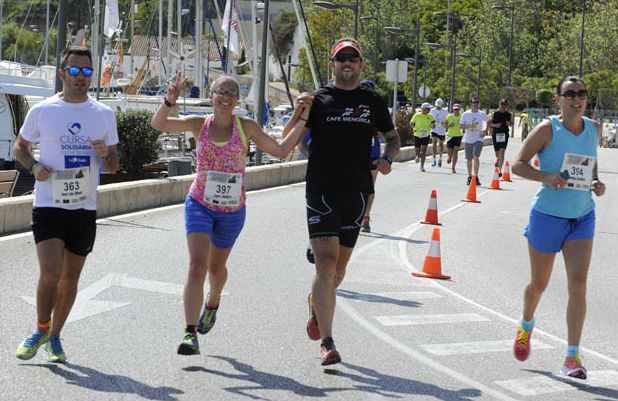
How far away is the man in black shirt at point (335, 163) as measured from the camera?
7844 mm

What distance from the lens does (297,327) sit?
930 centimetres

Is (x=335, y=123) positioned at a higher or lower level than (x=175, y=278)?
higher

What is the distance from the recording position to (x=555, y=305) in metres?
11.3

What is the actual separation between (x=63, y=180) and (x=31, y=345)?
3.40ft

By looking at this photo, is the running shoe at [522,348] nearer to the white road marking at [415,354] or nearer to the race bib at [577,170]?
the white road marking at [415,354]

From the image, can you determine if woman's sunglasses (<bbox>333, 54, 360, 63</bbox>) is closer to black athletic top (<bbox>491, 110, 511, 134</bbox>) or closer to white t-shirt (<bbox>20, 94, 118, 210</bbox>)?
white t-shirt (<bbox>20, 94, 118, 210</bbox>)

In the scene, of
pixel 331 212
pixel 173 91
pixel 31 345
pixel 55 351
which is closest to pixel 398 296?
pixel 331 212

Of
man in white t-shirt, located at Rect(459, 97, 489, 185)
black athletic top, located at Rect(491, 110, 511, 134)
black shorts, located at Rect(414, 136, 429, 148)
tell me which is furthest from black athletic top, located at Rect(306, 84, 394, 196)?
black shorts, located at Rect(414, 136, 429, 148)

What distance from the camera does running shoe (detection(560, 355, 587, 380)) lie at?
7.61 m

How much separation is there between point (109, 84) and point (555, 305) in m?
41.9

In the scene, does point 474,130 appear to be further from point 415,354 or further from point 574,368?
point 574,368

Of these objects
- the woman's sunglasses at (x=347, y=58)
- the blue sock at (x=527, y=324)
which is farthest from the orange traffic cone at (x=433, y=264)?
the woman's sunglasses at (x=347, y=58)

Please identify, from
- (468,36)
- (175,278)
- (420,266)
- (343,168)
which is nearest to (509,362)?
(343,168)

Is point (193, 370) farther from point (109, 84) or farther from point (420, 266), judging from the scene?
point (109, 84)
